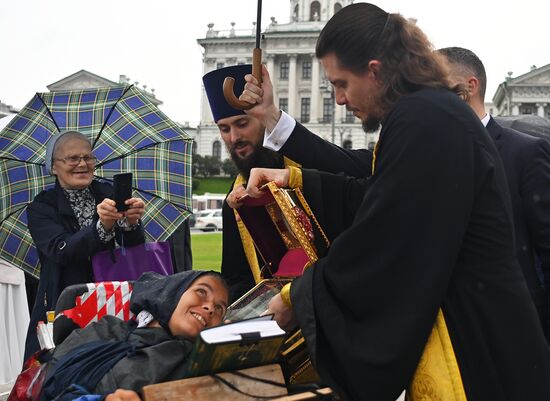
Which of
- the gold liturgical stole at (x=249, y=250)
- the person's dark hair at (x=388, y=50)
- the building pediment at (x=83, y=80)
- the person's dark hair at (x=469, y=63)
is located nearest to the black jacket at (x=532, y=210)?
the person's dark hair at (x=469, y=63)

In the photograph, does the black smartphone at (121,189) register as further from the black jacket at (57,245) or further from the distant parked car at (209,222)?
the distant parked car at (209,222)

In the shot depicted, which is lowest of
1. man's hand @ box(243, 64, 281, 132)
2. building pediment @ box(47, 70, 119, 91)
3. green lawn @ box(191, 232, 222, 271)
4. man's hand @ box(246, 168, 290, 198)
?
green lawn @ box(191, 232, 222, 271)

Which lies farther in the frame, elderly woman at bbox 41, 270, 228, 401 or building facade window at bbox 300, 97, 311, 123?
building facade window at bbox 300, 97, 311, 123

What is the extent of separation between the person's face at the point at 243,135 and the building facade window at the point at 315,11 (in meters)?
80.8

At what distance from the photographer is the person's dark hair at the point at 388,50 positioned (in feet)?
7.83

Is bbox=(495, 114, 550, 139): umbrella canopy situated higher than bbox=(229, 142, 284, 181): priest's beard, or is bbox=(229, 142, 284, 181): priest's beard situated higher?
bbox=(495, 114, 550, 139): umbrella canopy

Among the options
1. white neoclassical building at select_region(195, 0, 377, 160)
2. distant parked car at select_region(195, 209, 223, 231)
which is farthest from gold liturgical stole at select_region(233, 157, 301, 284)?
white neoclassical building at select_region(195, 0, 377, 160)

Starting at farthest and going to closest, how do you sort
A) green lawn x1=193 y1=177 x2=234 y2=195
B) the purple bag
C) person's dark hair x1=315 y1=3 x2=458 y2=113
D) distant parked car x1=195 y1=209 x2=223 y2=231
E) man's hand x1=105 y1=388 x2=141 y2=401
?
1. green lawn x1=193 y1=177 x2=234 y2=195
2. distant parked car x1=195 y1=209 x2=223 y2=231
3. the purple bag
4. person's dark hair x1=315 y1=3 x2=458 y2=113
5. man's hand x1=105 y1=388 x2=141 y2=401

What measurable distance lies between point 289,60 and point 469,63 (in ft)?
255

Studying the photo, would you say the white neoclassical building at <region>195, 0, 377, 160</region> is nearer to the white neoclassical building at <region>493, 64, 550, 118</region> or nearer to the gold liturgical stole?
the white neoclassical building at <region>493, 64, 550, 118</region>

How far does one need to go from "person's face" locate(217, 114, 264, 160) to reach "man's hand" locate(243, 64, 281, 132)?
2.03 feet

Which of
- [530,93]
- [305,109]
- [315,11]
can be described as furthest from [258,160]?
[315,11]

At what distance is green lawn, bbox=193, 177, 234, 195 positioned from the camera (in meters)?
60.4

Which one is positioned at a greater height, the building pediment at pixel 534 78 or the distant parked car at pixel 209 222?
the building pediment at pixel 534 78
